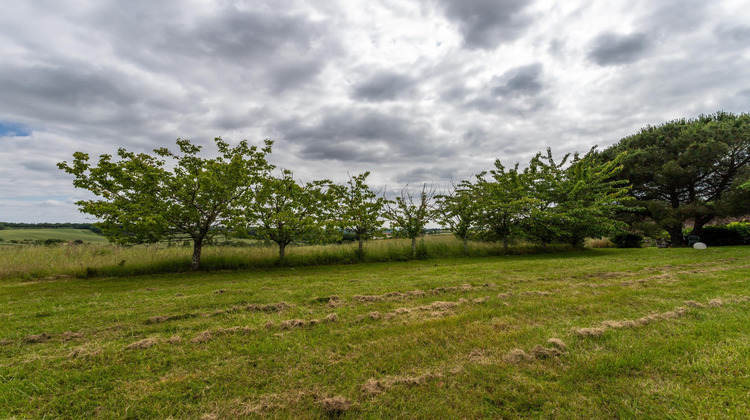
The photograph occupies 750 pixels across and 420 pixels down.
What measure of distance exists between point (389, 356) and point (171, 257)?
13268 mm

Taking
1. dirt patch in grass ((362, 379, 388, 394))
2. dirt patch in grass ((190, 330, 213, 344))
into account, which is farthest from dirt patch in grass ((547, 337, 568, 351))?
dirt patch in grass ((190, 330, 213, 344))

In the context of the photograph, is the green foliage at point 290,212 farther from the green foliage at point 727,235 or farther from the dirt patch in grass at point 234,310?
the green foliage at point 727,235

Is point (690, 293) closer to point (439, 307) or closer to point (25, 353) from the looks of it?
point (439, 307)

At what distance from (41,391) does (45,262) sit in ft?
40.8

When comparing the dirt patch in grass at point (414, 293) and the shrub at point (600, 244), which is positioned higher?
the dirt patch in grass at point (414, 293)

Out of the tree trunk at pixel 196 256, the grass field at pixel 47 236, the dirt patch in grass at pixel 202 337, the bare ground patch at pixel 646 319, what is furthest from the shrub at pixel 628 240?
the grass field at pixel 47 236

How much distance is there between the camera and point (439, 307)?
5117mm

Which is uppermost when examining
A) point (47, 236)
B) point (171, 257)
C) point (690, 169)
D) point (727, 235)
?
point (690, 169)

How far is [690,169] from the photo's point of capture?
56.2 feet

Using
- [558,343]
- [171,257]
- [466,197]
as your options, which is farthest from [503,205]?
[171,257]

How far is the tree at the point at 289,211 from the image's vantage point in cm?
1265

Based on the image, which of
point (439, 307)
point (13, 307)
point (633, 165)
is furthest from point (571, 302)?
point (633, 165)

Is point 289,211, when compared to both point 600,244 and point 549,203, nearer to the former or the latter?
point 549,203

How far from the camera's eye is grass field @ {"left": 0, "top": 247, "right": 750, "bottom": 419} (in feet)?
7.68
